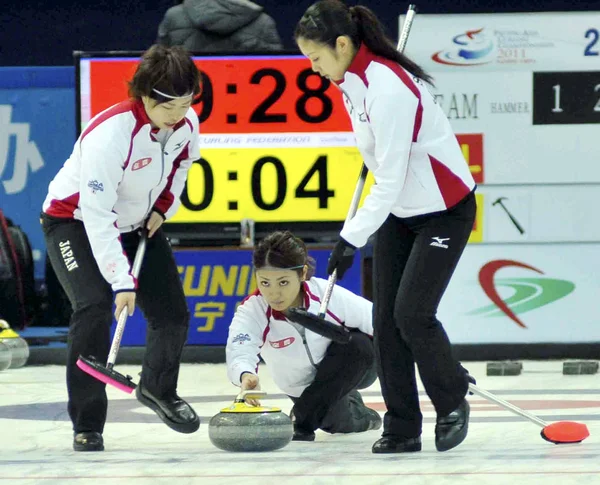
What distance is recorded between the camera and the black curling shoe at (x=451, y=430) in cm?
397

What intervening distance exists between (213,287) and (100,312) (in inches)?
111

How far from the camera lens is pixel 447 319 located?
23.0 ft

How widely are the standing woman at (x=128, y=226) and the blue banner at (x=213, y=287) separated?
8.10ft

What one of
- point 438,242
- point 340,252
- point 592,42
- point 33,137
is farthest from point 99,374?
point 33,137

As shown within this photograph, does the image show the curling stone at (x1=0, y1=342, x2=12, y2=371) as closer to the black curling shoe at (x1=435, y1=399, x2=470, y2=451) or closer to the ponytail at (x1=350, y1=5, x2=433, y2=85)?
the black curling shoe at (x1=435, y1=399, x2=470, y2=451)

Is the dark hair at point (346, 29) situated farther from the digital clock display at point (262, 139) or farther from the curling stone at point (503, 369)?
the digital clock display at point (262, 139)

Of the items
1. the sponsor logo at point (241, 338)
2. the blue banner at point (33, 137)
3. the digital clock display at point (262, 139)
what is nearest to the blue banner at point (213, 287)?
the digital clock display at point (262, 139)

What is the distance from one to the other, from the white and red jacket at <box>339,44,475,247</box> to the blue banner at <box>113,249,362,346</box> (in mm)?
3035

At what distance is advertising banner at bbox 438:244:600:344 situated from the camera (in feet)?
22.9

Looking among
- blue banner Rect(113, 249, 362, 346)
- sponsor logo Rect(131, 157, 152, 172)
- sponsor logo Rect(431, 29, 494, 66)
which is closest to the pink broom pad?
sponsor logo Rect(131, 157, 152, 172)

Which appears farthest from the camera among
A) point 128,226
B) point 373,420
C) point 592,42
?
point 592,42

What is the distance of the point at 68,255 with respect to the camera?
422 centimetres

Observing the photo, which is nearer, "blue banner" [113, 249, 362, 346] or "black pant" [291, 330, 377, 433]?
"black pant" [291, 330, 377, 433]

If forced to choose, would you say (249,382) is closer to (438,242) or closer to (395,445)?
(395,445)
